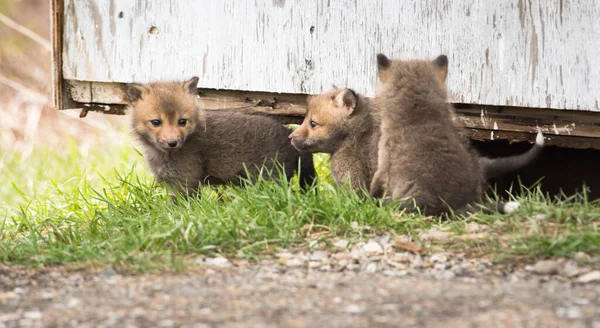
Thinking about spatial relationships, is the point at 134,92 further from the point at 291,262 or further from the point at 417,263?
the point at 417,263

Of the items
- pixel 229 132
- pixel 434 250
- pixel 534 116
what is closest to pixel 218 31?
pixel 229 132

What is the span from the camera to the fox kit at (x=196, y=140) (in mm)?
6184

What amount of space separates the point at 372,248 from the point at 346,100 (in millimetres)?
1707

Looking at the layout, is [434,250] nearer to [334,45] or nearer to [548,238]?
[548,238]

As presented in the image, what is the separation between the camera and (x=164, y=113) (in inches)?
242

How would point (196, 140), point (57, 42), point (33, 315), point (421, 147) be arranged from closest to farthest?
point (33, 315)
point (421, 147)
point (196, 140)
point (57, 42)

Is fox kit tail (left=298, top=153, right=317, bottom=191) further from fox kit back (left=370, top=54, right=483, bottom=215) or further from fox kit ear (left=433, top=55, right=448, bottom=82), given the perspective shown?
fox kit ear (left=433, top=55, right=448, bottom=82)

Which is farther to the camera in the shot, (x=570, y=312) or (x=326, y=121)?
(x=326, y=121)

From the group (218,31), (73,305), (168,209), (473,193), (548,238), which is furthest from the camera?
(218,31)

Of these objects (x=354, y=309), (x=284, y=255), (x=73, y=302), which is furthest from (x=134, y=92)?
(x=354, y=309)

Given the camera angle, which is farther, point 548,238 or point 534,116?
point 534,116

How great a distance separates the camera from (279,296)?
374cm

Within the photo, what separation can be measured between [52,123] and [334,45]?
722cm

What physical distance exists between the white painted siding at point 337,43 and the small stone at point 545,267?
2250 millimetres
